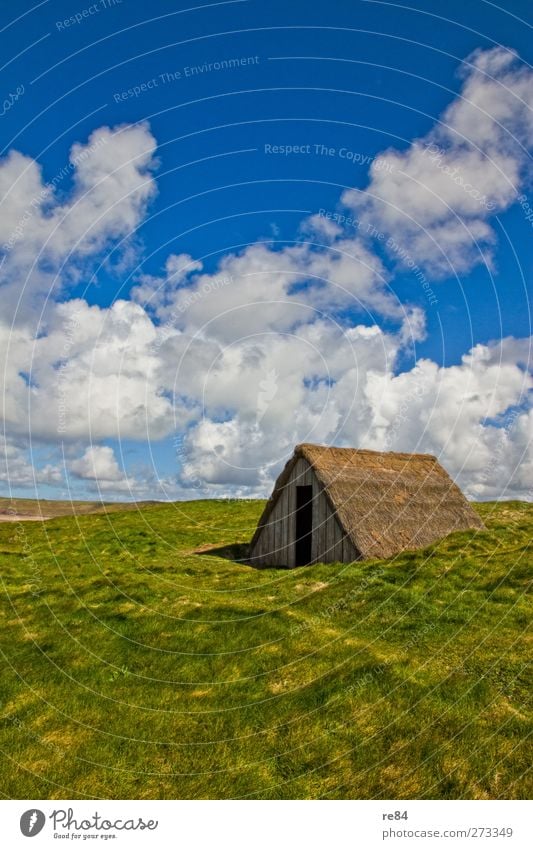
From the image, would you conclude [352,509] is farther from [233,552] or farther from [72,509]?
[72,509]

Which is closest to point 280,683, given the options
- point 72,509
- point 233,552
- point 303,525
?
point 303,525

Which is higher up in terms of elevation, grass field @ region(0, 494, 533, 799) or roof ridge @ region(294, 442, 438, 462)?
roof ridge @ region(294, 442, 438, 462)

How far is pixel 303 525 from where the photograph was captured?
21.4 m

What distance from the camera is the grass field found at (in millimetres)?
6754

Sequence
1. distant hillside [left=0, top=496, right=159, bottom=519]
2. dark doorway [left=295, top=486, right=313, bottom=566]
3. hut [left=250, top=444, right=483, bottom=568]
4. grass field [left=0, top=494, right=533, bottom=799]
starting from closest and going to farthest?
grass field [left=0, top=494, right=533, bottom=799], hut [left=250, top=444, right=483, bottom=568], dark doorway [left=295, top=486, right=313, bottom=566], distant hillside [left=0, top=496, right=159, bottom=519]

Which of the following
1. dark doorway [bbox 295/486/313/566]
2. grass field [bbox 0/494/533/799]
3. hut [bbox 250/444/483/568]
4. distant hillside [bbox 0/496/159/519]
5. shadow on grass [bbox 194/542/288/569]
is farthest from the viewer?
distant hillside [bbox 0/496/159/519]

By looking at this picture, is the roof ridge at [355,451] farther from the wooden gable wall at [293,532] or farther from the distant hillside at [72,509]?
the distant hillside at [72,509]

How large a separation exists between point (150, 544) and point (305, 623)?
15.7 metres

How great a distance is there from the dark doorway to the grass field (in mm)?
4753

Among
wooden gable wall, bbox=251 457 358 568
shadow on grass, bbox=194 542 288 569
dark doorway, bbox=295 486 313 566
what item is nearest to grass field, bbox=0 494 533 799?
wooden gable wall, bbox=251 457 358 568

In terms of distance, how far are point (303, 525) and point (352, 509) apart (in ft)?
9.30

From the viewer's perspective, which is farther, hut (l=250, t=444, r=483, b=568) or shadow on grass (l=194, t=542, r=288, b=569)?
shadow on grass (l=194, t=542, r=288, b=569)

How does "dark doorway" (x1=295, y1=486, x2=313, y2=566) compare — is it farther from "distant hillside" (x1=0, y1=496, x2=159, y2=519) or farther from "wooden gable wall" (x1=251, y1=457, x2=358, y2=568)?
"distant hillside" (x1=0, y1=496, x2=159, y2=519)

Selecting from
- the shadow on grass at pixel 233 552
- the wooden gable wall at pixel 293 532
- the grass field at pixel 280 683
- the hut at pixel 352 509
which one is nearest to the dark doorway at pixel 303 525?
the hut at pixel 352 509
